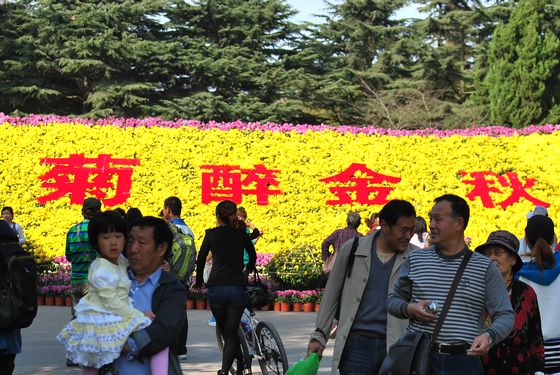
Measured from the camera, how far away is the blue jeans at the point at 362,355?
17.4ft

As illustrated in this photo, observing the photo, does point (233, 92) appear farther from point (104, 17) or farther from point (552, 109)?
point (552, 109)

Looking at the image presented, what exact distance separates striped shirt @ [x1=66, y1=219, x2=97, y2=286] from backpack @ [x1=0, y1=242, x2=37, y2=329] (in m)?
3.58

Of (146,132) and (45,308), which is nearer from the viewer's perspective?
(45,308)

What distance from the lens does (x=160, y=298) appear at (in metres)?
4.41

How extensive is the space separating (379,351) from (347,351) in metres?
0.17

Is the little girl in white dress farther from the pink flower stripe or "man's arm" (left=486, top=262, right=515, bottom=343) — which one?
the pink flower stripe

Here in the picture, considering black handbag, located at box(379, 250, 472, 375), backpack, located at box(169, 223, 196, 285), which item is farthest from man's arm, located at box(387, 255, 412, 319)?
backpack, located at box(169, 223, 196, 285)

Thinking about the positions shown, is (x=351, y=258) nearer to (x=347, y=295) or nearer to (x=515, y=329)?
(x=347, y=295)

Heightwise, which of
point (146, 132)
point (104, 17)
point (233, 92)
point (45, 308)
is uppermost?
point (104, 17)

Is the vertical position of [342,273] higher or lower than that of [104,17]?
lower

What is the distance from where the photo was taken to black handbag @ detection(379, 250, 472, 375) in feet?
14.7

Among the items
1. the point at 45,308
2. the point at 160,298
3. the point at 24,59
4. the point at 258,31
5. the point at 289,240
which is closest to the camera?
the point at 160,298

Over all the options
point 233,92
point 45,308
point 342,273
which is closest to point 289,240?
point 45,308

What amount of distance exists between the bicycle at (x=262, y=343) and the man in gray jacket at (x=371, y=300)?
3.31 m
